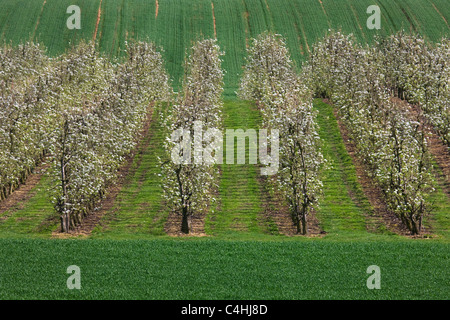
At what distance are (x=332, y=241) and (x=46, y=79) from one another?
3839cm

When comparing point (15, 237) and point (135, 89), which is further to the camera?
point (135, 89)

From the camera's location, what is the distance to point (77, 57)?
67.4 m

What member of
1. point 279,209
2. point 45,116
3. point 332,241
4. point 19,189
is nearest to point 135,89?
point 45,116

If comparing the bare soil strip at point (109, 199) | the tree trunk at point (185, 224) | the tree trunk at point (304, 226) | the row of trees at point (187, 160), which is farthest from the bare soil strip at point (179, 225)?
the tree trunk at point (304, 226)

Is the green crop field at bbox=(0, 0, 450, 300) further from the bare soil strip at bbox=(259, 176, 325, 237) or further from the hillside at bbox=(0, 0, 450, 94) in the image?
the hillside at bbox=(0, 0, 450, 94)

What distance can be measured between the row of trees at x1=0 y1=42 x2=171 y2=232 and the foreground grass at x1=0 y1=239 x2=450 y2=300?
750 centimetres

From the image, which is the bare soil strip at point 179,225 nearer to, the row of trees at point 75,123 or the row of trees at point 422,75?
the row of trees at point 75,123

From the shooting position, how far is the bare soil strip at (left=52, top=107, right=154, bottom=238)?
44.3 meters

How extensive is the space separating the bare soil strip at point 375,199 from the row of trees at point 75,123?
23.4m

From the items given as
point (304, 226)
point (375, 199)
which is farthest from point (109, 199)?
point (375, 199)

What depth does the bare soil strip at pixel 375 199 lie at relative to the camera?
145 ft

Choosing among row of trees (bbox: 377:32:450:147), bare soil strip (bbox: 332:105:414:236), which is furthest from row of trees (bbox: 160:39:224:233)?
row of trees (bbox: 377:32:450:147)

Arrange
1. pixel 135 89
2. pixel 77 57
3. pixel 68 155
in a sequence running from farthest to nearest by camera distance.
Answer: pixel 77 57 < pixel 135 89 < pixel 68 155

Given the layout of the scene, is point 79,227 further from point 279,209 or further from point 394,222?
point 394,222
